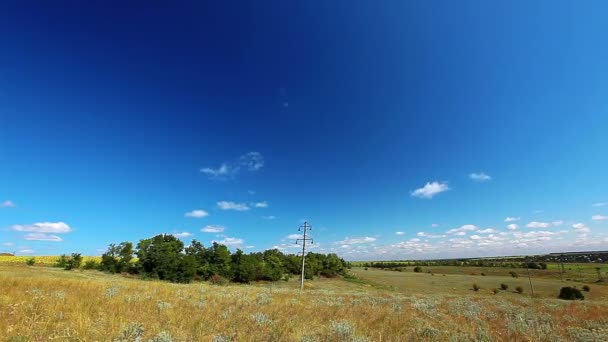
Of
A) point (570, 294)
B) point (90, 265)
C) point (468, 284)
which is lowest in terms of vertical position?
point (468, 284)

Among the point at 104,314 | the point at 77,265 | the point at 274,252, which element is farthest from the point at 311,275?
the point at 104,314

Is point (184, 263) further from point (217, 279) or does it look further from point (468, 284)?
point (468, 284)

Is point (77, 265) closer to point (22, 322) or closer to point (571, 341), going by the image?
point (22, 322)

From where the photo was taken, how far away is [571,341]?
Result: 29.3 feet

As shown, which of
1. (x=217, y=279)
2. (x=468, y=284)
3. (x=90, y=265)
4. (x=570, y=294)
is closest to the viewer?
(x=570, y=294)

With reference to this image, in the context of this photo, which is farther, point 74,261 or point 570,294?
point 74,261

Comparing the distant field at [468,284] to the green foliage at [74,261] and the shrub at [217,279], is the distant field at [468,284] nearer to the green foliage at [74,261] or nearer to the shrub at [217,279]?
the shrub at [217,279]

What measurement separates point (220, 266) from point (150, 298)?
46211 millimetres

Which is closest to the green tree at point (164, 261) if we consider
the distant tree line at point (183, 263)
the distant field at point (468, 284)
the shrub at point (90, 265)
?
the distant tree line at point (183, 263)

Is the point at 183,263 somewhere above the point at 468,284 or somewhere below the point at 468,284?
above

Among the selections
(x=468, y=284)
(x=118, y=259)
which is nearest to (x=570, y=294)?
(x=468, y=284)

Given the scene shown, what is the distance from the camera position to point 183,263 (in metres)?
50.8

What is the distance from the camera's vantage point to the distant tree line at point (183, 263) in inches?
1965

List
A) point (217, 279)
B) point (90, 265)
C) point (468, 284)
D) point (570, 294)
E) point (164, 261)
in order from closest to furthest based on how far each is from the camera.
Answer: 1. point (164, 261)
2. point (570, 294)
3. point (217, 279)
4. point (90, 265)
5. point (468, 284)
